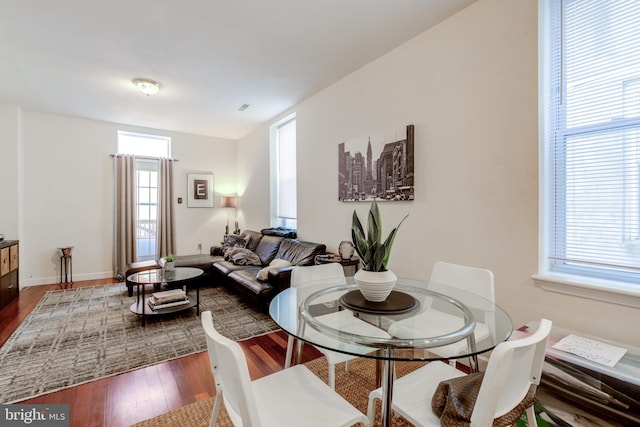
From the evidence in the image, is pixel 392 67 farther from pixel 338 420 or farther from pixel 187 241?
pixel 187 241

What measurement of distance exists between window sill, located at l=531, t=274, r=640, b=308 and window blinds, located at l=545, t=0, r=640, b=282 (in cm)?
8

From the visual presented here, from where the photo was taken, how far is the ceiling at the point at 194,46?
2193 mm

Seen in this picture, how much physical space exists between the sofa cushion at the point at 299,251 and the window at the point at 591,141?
2229 mm

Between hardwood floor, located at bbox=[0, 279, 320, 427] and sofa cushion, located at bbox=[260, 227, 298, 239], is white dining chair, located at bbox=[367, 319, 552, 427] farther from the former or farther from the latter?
sofa cushion, located at bbox=[260, 227, 298, 239]

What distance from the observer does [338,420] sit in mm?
1041

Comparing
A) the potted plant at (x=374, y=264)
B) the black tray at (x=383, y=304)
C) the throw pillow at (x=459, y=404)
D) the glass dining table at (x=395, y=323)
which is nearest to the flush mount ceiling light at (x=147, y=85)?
the glass dining table at (x=395, y=323)

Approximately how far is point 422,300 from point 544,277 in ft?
2.68

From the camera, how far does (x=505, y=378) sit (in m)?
0.85

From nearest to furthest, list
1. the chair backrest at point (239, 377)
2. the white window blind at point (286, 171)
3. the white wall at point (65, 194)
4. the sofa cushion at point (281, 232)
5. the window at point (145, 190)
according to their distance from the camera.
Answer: the chair backrest at point (239, 377) < the sofa cushion at point (281, 232) < the white wall at point (65, 194) < the white window blind at point (286, 171) < the window at point (145, 190)

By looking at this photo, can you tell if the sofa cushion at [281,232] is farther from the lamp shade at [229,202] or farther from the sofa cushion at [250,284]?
the lamp shade at [229,202]

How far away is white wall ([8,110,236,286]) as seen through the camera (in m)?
4.52

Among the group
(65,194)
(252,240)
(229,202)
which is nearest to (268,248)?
(252,240)

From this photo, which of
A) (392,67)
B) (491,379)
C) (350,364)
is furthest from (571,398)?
(392,67)

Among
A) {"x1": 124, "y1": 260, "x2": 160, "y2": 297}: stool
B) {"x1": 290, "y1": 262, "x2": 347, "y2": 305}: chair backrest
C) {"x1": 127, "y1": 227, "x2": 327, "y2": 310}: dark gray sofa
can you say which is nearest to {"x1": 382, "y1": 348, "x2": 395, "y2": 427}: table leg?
{"x1": 290, "y1": 262, "x2": 347, "y2": 305}: chair backrest
